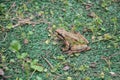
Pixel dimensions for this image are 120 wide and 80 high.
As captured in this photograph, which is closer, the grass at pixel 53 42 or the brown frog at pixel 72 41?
the grass at pixel 53 42

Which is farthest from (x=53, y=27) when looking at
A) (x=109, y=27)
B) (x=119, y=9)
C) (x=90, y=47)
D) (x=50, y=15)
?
(x=119, y=9)

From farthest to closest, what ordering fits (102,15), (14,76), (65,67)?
(102,15)
(65,67)
(14,76)

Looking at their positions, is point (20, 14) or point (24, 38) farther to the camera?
point (20, 14)

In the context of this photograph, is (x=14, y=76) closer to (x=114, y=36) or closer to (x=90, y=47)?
(x=90, y=47)

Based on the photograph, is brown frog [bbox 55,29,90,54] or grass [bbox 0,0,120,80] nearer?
grass [bbox 0,0,120,80]
